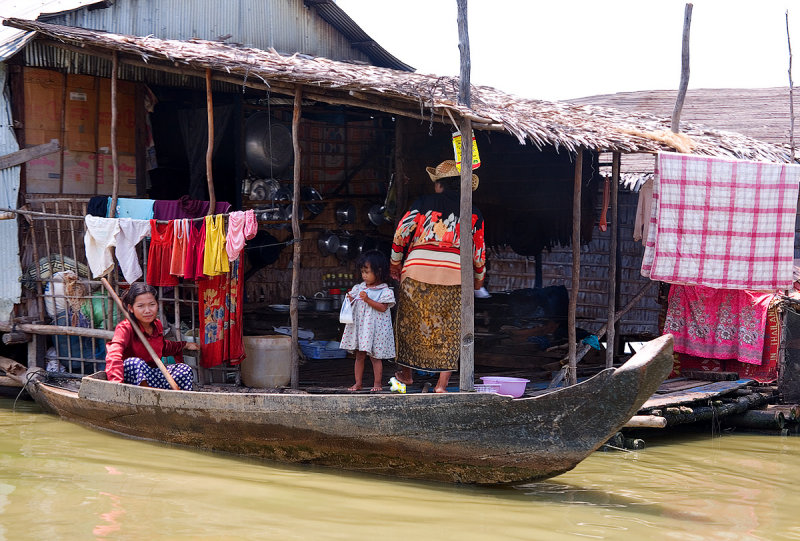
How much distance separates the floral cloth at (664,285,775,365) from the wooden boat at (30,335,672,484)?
12.7 ft

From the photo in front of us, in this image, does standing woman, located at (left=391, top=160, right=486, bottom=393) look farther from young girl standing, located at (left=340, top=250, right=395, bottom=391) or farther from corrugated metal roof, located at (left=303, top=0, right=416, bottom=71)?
corrugated metal roof, located at (left=303, top=0, right=416, bottom=71)

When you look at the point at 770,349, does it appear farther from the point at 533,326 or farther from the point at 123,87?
the point at 123,87

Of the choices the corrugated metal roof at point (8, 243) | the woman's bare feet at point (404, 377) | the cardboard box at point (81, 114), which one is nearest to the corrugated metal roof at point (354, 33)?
the cardboard box at point (81, 114)

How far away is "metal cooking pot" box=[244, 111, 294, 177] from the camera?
30.5 ft

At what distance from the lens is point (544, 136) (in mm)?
6617

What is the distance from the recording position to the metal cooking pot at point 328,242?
10.1 meters

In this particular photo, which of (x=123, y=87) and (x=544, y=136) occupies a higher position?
(x=123, y=87)

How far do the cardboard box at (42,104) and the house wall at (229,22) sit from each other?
1.13 meters

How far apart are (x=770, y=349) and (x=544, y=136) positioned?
3.59 m

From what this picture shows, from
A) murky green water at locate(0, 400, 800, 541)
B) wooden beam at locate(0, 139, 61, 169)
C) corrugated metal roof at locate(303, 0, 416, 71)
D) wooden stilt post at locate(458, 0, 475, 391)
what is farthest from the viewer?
corrugated metal roof at locate(303, 0, 416, 71)

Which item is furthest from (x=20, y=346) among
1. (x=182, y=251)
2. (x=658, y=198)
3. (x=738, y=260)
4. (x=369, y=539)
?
(x=738, y=260)

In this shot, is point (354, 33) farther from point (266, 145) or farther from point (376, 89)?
point (376, 89)

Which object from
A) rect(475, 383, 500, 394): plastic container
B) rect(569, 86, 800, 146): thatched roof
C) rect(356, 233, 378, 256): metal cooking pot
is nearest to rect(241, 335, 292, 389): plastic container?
rect(475, 383, 500, 394): plastic container

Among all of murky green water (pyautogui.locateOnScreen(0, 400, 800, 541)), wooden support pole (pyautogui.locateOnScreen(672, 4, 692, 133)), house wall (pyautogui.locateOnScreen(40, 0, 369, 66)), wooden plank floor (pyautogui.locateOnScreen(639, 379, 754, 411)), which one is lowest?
murky green water (pyautogui.locateOnScreen(0, 400, 800, 541))
